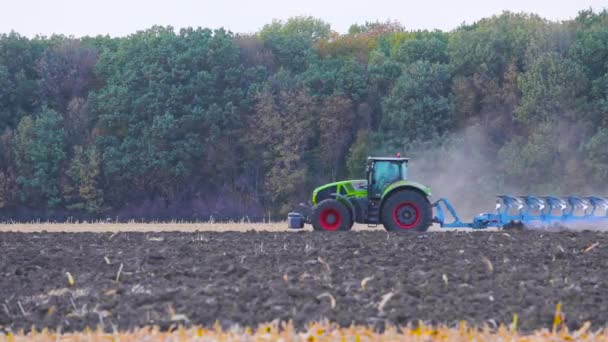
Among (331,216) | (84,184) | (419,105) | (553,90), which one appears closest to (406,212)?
(331,216)

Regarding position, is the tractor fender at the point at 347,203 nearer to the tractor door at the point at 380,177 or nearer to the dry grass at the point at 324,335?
the tractor door at the point at 380,177

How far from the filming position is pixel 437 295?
12695 millimetres

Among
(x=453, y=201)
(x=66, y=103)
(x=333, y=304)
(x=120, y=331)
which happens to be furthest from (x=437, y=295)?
(x=66, y=103)

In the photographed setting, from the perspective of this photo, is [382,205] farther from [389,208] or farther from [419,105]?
[419,105]

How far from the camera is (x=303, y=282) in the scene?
13844 millimetres

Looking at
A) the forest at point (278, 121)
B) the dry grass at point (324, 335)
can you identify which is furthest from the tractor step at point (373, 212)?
the forest at point (278, 121)

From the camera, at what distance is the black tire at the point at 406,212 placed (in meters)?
24.7

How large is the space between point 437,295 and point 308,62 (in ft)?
143

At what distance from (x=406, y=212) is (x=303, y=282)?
11.2 m

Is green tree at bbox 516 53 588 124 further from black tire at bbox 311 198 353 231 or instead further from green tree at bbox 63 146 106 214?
black tire at bbox 311 198 353 231

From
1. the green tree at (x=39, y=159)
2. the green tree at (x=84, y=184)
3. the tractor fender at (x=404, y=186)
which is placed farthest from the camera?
the green tree at (x=39, y=159)

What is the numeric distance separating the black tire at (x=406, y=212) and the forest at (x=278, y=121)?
70.1 ft

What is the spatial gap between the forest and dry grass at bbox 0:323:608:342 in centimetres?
3582

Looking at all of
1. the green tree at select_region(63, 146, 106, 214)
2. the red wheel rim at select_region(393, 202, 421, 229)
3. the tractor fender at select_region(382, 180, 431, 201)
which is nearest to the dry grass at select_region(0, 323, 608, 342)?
the tractor fender at select_region(382, 180, 431, 201)
